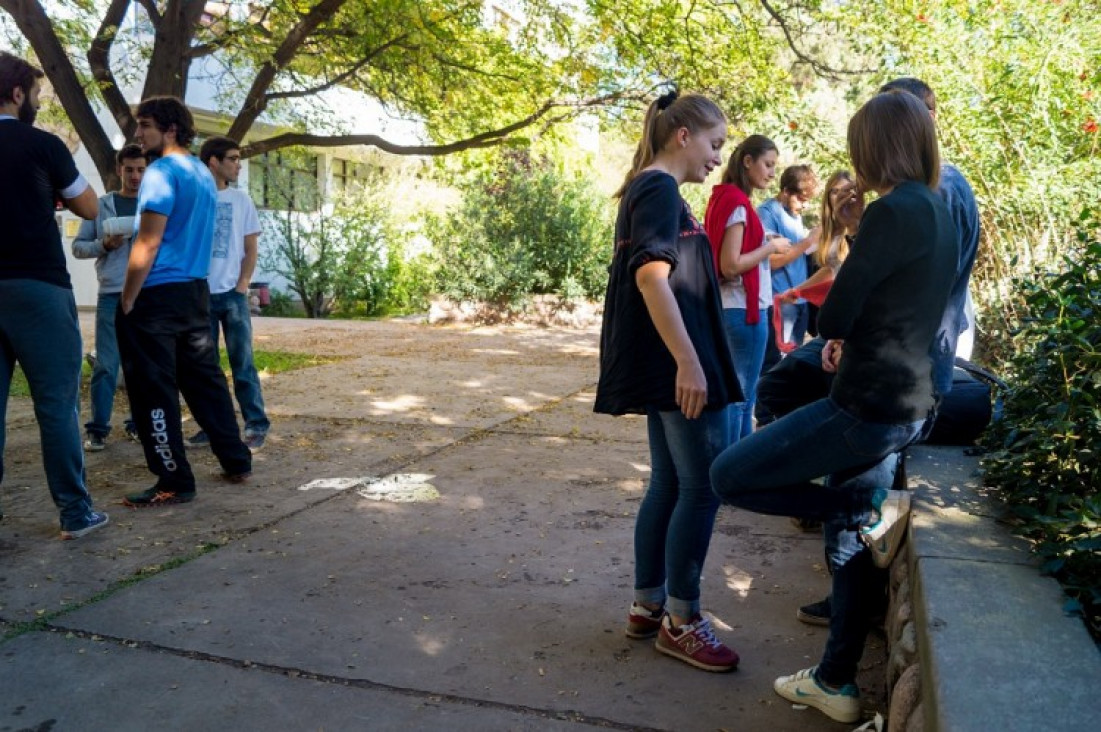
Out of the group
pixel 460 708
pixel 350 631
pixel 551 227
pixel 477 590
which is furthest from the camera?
pixel 551 227

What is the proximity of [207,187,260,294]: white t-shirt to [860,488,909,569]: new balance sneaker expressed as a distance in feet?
15.3

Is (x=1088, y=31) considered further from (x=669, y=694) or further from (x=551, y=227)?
(x=551, y=227)

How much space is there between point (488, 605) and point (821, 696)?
54.4 inches

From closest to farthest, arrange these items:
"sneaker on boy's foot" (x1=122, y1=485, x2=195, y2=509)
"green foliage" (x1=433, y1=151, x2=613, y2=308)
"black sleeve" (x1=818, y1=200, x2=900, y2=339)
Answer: "black sleeve" (x1=818, y1=200, x2=900, y2=339), "sneaker on boy's foot" (x1=122, y1=485, x2=195, y2=509), "green foliage" (x1=433, y1=151, x2=613, y2=308)

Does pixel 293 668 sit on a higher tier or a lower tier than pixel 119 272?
lower

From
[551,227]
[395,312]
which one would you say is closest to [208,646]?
[551,227]

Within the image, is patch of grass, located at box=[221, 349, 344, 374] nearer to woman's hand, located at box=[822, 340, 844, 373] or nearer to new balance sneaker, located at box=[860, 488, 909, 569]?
woman's hand, located at box=[822, 340, 844, 373]

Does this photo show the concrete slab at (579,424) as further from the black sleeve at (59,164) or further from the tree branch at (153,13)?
the tree branch at (153,13)

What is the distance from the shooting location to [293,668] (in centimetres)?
335

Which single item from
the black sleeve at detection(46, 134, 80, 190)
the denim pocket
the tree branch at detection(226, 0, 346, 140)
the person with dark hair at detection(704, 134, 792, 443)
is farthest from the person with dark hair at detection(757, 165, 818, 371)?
the tree branch at detection(226, 0, 346, 140)

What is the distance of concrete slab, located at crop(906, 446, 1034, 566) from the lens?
289cm

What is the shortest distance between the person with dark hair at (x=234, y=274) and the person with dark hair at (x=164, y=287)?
108cm

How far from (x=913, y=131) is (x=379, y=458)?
425 cm

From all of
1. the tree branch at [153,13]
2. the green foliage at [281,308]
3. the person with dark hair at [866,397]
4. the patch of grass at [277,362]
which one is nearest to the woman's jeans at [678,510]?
the person with dark hair at [866,397]
